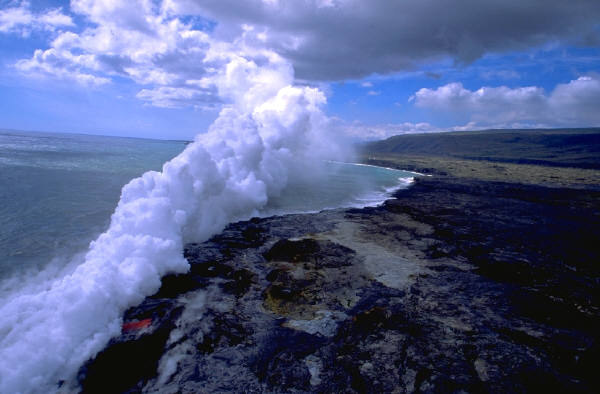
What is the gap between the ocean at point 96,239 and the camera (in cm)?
813

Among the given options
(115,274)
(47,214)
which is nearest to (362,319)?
(115,274)

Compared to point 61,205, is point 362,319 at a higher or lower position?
lower

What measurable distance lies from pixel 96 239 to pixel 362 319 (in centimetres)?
1340

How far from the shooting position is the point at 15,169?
36.9 meters

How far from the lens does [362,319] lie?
384 inches

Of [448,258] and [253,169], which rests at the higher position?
[253,169]

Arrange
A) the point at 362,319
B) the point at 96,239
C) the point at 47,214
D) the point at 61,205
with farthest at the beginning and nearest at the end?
the point at 61,205 → the point at 47,214 → the point at 96,239 → the point at 362,319

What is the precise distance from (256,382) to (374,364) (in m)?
2.78

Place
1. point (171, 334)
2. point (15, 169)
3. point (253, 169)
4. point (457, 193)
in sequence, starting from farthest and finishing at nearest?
1. point (457, 193)
2. point (15, 169)
3. point (253, 169)
4. point (171, 334)

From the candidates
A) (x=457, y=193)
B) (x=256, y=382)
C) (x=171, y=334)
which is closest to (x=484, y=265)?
(x=256, y=382)

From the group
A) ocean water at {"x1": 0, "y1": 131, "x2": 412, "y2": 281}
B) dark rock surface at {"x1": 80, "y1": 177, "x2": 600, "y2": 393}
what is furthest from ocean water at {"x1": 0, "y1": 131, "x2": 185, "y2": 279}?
dark rock surface at {"x1": 80, "y1": 177, "x2": 600, "y2": 393}

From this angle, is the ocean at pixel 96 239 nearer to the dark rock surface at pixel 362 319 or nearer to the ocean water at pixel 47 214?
the ocean water at pixel 47 214

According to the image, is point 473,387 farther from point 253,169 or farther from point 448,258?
point 253,169

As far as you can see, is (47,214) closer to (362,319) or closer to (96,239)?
(96,239)
